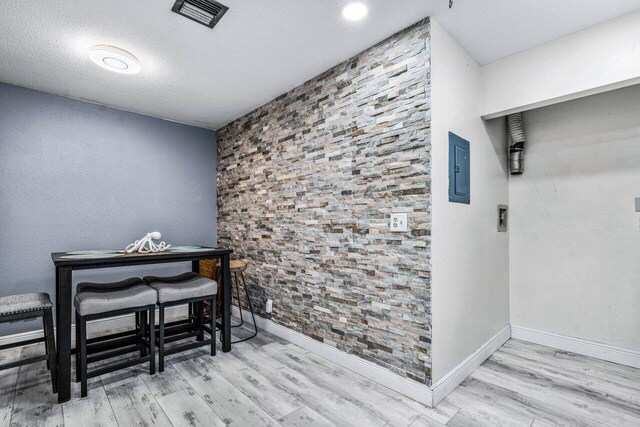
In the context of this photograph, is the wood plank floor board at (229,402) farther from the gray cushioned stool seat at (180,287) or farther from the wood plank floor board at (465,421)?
the wood plank floor board at (465,421)

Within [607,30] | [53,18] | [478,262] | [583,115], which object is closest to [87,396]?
[53,18]

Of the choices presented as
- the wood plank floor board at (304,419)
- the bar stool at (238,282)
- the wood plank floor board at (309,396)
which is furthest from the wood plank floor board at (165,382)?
the wood plank floor board at (304,419)

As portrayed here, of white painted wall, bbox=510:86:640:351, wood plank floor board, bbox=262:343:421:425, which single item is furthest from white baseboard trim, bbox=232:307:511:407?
white painted wall, bbox=510:86:640:351

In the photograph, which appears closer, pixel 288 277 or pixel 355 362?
pixel 355 362

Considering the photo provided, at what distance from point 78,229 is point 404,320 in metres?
3.42

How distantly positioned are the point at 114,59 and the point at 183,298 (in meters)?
1.98

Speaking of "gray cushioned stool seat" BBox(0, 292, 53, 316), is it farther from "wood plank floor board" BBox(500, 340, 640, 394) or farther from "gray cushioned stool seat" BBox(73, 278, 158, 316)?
"wood plank floor board" BBox(500, 340, 640, 394)

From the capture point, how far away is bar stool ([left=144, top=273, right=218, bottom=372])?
2502 millimetres

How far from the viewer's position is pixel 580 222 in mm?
2881

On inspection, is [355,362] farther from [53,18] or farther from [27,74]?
[27,74]

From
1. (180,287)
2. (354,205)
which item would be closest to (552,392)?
(354,205)

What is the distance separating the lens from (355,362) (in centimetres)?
248

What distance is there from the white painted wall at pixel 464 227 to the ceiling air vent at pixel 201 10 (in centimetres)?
141

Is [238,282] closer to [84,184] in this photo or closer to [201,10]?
[84,184]
